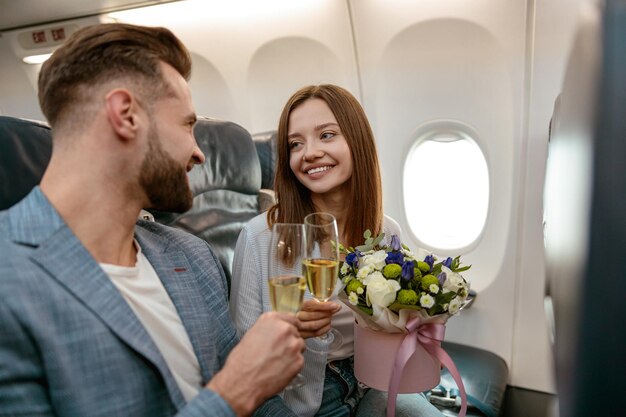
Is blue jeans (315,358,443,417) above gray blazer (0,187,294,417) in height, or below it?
below

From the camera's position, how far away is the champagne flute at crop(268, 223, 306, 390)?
1.20m

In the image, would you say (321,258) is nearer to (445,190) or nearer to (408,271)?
(408,271)

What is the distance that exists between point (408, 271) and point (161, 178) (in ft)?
2.41

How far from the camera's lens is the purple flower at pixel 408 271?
4.80 ft

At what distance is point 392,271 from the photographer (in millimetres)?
1473

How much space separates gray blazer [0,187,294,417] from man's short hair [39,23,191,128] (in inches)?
9.7

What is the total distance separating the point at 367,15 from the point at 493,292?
2088 mm

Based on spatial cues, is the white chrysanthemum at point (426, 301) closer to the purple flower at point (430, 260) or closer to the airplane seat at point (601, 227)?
the purple flower at point (430, 260)

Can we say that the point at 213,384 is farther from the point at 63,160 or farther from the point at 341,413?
the point at 341,413

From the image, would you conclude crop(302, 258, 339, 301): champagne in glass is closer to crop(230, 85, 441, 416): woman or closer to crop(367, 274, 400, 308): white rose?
crop(367, 274, 400, 308): white rose

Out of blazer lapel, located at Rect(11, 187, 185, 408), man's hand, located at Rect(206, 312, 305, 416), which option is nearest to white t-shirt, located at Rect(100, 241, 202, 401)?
blazer lapel, located at Rect(11, 187, 185, 408)

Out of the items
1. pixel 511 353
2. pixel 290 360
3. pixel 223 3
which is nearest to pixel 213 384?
pixel 290 360

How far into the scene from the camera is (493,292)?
11.6 ft

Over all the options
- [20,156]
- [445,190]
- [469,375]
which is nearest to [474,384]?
[469,375]
